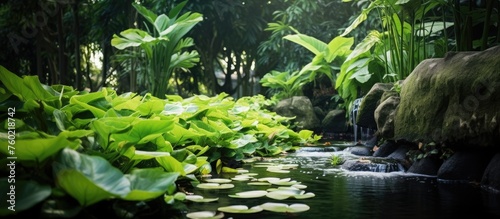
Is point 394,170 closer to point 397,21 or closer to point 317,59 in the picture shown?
point 397,21

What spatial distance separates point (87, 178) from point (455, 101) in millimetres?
2136

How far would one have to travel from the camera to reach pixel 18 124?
143 centimetres

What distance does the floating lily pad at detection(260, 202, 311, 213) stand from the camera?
61.1 inches

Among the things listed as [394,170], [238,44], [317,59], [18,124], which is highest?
[238,44]

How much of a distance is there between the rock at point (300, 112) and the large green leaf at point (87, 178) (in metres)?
6.18

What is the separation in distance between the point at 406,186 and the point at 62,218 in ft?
5.52

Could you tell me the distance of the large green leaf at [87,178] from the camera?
112 centimetres

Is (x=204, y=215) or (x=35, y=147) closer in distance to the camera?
(x=35, y=147)

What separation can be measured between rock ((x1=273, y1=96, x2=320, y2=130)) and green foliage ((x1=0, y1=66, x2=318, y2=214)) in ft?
14.9

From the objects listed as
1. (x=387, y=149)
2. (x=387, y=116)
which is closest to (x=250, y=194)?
(x=387, y=116)

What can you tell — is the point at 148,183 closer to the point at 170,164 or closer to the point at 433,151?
the point at 170,164

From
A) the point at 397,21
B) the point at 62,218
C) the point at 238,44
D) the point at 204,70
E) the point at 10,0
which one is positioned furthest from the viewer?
the point at 204,70

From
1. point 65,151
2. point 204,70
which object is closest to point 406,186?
point 65,151

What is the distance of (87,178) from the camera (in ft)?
3.62
